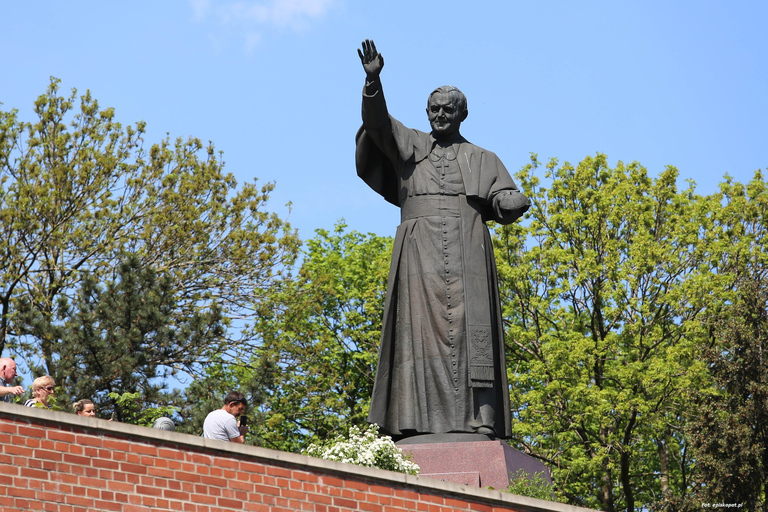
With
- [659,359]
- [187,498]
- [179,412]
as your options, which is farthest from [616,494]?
[187,498]

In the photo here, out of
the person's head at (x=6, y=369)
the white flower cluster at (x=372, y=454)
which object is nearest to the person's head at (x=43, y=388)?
the person's head at (x=6, y=369)

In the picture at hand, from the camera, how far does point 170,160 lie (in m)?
31.3

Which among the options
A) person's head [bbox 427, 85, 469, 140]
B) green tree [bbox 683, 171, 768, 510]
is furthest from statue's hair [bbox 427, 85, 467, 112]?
green tree [bbox 683, 171, 768, 510]

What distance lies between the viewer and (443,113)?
46.5 ft

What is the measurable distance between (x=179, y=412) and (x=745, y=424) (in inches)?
385

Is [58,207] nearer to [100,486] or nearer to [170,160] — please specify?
[170,160]

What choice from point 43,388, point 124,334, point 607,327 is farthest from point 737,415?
point 43,388

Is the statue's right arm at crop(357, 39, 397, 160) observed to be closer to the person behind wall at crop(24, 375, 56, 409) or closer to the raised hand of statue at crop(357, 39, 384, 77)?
the raised hand of statue at crop(357, 39, 384, 77)

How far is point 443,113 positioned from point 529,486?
158 inches

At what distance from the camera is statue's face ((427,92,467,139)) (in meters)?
14.2

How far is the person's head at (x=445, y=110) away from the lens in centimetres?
1419

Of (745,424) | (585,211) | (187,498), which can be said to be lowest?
(187,498)

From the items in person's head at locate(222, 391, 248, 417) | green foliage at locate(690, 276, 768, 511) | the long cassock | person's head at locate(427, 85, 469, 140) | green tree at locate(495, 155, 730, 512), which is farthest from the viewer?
green tree at locate(495, 155, 730, 512)

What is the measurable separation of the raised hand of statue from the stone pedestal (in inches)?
141
